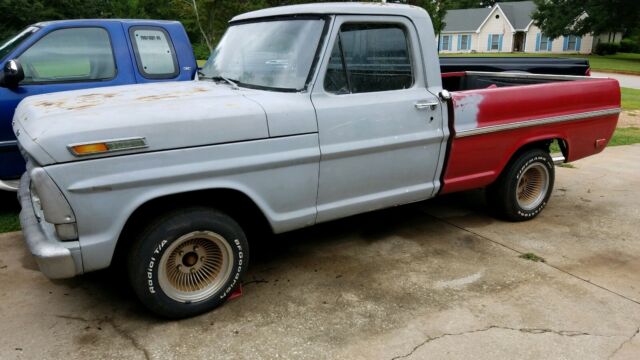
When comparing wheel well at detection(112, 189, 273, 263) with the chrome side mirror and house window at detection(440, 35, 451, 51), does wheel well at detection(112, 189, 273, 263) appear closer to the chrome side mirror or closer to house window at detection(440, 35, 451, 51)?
the chrome side mirror

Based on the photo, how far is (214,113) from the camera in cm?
303

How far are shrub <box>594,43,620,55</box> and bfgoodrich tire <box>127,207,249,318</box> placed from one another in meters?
53.3

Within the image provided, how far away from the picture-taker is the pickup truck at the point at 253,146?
2.76m

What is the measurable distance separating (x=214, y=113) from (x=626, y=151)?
303 inches

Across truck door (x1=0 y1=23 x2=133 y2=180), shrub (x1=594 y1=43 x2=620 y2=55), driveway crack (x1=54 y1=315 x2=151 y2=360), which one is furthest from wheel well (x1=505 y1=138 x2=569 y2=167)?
shrub (x1=594 y1=43 x2=620 y2=55)

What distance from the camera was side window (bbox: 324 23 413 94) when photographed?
3.57 metres

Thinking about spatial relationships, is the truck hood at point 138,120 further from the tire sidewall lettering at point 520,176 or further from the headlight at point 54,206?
the tire sidewall lettering at point 520,176

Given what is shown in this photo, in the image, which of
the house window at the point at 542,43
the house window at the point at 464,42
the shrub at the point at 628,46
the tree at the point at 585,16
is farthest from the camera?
the house window at the point at 464,42

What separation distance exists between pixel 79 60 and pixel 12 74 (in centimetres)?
77

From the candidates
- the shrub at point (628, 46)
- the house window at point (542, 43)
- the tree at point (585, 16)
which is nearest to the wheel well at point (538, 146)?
the tree at point (585, 16)

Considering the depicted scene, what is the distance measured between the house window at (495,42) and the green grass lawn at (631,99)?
40.5m

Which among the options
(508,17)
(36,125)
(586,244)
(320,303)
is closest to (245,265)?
(320,303)

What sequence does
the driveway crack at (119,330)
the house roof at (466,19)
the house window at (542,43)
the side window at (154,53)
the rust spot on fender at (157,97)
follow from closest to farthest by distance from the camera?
the driveway crack at (119,330)
the rust spot on fender at (157,97)
the side window at (154,53)
the house window at (542,43)
the house roof at (466,19)

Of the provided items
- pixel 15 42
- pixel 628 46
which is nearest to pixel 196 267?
pixel 15 42
